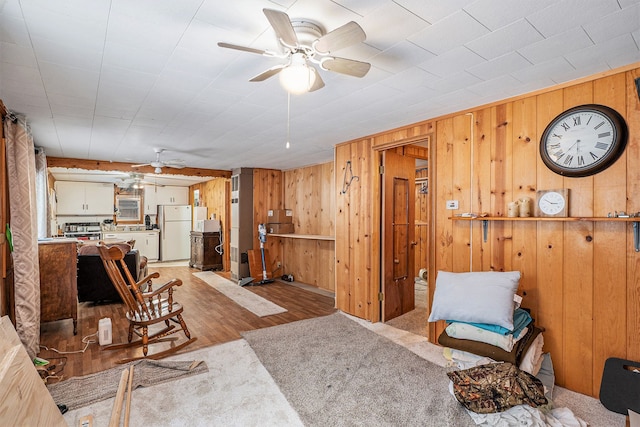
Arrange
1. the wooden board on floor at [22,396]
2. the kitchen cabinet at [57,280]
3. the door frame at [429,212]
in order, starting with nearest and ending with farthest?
→ the wooden board on floor at [22,396] → the door frame at [429,212] → the kitchen cabinet at [57,280]

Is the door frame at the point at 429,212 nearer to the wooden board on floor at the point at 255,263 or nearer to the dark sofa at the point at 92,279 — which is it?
the wooden board on floor at the point at 255,263

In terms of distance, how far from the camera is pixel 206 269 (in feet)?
25.0

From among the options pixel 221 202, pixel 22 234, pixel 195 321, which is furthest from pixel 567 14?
pixel 221 202

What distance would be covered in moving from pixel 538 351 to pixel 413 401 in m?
1.01

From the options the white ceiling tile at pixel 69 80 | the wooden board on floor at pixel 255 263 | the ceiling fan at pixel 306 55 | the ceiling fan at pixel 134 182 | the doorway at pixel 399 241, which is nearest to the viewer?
the ceiling fan at pixel 306 55

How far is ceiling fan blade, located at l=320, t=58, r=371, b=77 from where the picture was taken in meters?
1.64

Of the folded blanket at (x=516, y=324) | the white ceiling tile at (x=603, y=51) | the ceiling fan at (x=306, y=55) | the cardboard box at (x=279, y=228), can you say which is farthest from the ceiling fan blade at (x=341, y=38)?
the cardboard box at (x=279, y=228)

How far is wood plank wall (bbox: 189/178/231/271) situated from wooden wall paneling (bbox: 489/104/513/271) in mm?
5947

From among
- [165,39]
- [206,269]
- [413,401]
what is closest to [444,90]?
[165,39]

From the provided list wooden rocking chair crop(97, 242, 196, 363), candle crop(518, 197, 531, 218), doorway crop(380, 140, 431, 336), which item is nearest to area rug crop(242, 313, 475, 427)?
doorway crop(380, 140, 431, 336)

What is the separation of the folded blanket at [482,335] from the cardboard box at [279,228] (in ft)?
14.7

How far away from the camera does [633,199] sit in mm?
2094

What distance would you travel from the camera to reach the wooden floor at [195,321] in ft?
9.80

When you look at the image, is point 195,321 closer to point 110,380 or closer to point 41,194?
point 110,380
